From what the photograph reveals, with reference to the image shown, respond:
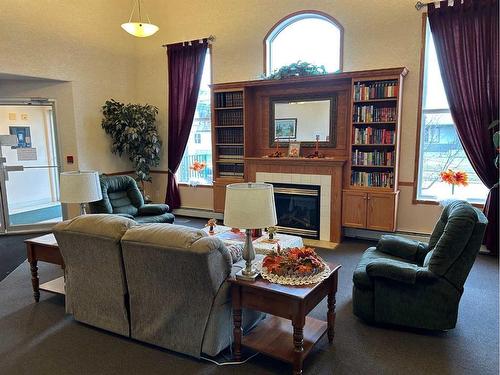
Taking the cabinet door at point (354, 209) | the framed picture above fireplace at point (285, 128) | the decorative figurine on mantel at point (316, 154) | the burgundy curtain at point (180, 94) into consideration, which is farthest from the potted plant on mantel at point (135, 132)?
the cabinet door at point (354, 209)

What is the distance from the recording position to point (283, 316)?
7.41 ft

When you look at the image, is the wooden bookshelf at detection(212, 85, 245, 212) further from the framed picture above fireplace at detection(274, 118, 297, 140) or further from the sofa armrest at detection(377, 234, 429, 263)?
the sofa armrest at detection(377, 234, 429, 263)

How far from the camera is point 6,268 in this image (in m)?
4.38

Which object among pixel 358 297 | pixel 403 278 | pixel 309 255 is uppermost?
pixel 309 255

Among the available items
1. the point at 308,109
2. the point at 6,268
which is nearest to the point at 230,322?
the point at 6,268

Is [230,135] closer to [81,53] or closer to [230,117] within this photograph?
[230,117]

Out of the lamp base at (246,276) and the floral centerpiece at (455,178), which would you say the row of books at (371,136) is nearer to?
the floral centerpiece at (455,178)

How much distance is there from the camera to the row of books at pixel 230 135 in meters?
6.07

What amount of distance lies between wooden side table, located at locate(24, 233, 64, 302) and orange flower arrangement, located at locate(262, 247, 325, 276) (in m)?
2.02

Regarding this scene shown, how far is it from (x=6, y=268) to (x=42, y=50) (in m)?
3.38

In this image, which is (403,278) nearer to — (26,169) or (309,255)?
(309,255)

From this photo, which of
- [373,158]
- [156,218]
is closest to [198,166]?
[156,218]

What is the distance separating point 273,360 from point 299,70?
4038 millimetres

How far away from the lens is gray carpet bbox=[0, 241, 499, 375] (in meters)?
2.43
